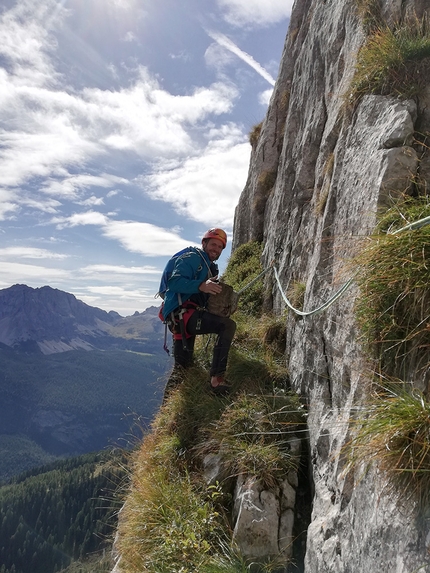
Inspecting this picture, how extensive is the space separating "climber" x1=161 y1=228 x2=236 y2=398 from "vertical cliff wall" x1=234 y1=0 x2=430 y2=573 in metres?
1.55

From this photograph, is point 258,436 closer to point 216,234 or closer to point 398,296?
point 398,296

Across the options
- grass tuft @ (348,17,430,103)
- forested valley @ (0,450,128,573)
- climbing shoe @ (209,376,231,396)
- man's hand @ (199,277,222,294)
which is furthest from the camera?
forested valley @ (0,450,128,573)

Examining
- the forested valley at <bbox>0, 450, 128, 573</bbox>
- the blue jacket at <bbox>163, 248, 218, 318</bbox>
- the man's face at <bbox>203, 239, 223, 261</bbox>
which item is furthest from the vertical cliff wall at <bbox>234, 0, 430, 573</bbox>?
the forested valley at <bbox>0, 450, 128, 573</bbox>

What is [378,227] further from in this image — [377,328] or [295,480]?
[295,480]

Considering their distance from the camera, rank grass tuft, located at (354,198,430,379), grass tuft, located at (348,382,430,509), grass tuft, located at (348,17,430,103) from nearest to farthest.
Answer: grass tuft, located at (348,382,430,509) → grass tuft, located at (354,198,430,379) → grass tuft, located at (348,17,430,103)

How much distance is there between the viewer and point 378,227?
482 centimetres

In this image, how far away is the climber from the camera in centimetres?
854

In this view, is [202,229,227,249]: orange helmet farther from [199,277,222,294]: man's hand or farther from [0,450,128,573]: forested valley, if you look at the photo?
[0,450,128,573]: forested valley

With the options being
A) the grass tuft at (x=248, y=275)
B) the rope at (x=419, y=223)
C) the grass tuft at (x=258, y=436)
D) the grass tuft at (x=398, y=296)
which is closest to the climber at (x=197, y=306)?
the grass tuft at (x=258, y=436)

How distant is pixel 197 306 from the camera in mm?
9227

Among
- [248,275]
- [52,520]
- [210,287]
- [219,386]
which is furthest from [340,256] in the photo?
[52,520]

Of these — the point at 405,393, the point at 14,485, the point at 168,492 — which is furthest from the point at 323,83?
the point at 14,485

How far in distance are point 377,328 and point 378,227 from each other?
136cm

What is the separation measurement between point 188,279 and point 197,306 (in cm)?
83
